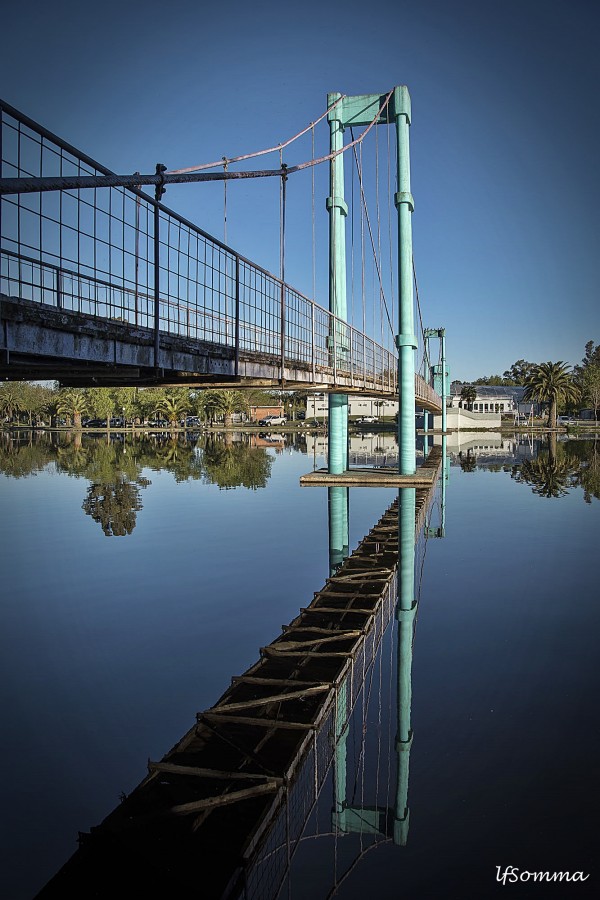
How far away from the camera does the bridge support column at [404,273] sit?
26.0 m

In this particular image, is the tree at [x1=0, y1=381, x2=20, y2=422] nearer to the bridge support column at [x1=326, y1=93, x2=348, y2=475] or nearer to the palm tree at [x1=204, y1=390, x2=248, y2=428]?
the palm tree at [x1=204, y1=390, x2=248, y2=428]

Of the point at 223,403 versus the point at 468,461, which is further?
the point at 223,403

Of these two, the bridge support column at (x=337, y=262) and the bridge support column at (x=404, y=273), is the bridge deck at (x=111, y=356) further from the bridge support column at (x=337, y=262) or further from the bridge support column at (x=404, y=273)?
the bridge support column at (x=404, y=273)

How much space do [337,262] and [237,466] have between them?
13848 mm

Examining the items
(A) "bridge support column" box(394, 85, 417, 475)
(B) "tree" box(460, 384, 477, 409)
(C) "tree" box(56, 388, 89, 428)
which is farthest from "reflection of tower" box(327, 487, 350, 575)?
(B) "tree" box(460, 384, 477, 409)

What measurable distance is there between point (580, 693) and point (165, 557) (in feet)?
29.2

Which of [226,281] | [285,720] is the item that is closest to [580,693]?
[285,720]

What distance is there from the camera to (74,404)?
96.0 meters

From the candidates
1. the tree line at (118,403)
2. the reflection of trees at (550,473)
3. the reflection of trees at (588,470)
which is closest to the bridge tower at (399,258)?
the reflection of trees at (550,473)

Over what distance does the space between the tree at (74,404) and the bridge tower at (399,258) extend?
74096 mm

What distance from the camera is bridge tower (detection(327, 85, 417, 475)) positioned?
26000 millimetres

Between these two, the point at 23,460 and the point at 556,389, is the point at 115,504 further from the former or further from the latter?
the point at 556,389

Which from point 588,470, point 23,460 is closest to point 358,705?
point 588,470

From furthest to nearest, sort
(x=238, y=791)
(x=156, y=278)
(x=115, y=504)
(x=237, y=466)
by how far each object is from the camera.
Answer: (x=237, y=466), (x=115, y=504), (x=156, y=278), (x=238, y=791)
